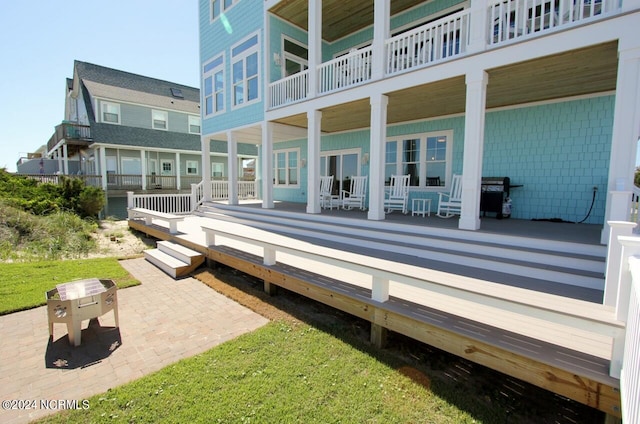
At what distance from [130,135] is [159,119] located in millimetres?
3021

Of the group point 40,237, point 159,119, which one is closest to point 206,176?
point 40,237

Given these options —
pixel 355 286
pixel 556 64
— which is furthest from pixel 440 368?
pixel 556 64

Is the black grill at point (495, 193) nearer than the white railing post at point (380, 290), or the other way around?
the white railing post at point (380, 290)

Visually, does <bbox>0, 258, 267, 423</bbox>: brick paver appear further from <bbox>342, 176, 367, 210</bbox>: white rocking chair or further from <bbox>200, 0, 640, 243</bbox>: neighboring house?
<bbox>342, 176, 367, 210</bbox>: white rocking chair

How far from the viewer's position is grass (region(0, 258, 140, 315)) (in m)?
4.57

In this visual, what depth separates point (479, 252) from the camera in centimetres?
477

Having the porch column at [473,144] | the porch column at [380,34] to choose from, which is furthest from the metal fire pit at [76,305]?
the porch column at [380,34]

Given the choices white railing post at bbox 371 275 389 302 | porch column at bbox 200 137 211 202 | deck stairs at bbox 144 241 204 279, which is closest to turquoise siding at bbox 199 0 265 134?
porch column at bbox 200 137 211 202

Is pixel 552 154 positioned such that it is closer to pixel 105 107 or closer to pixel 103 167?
pixel 103 167

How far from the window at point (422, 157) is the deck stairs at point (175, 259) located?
6.18 m

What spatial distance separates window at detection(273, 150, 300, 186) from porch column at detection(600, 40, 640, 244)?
9.71 meters

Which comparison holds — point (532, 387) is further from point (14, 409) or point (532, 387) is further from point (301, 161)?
point (301, 161)

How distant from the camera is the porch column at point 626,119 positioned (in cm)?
371

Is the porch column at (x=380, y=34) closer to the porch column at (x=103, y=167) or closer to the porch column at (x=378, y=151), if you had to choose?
the porch column at (x=378, y=151)
